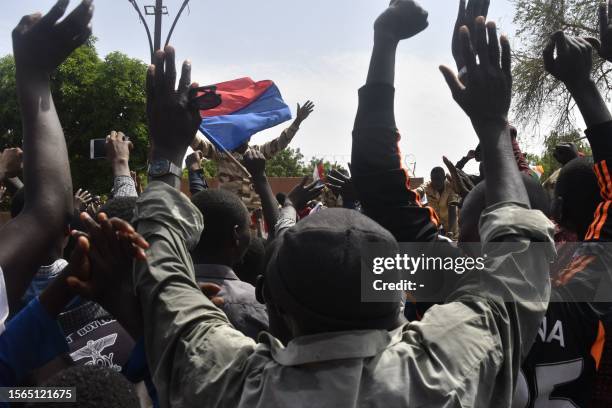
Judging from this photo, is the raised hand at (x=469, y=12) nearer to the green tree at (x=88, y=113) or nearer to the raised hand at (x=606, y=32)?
the raised hand at (x=606, y=32)

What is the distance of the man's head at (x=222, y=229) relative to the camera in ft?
9.70

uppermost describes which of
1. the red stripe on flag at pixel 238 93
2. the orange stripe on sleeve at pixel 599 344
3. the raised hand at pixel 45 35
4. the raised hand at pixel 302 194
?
the red stripe on flag at pixel 238 93

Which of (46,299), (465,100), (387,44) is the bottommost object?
(46,299)

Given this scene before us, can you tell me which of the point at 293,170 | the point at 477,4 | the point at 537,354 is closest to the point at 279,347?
the point at 537,354

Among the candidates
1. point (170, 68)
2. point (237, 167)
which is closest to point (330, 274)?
point (170, 68)

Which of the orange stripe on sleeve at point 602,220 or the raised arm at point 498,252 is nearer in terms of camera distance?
the raised arm at point 498,252

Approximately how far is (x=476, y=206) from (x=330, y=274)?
3.84 feet

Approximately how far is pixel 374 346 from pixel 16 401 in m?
1.05

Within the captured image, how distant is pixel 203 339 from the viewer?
156cm

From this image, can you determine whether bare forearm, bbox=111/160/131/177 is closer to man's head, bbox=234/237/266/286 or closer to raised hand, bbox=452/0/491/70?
man's head, bbox=234/237/266/286

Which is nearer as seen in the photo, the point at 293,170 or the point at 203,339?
the point at 203,339

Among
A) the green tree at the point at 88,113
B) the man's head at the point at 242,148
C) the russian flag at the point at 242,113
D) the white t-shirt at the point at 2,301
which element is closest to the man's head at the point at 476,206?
the white t-shirt at the point at 2,301

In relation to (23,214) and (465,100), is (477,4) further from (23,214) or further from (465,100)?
(23,214)

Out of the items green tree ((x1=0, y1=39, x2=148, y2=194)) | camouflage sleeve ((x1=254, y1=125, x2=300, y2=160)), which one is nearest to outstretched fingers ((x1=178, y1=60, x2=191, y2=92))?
camouflage sleeve ((x1=254, y1=125, x2=300, y2=160))
